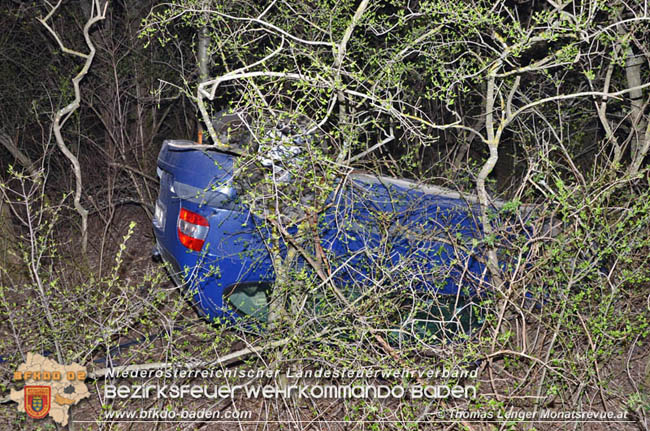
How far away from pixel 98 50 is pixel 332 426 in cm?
570

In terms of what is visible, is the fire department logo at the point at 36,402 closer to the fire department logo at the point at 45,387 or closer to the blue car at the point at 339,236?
the fire department logo at the point at 45,387

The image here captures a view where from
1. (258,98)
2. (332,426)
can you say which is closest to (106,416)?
(332,426)

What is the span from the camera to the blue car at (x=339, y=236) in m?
3.81

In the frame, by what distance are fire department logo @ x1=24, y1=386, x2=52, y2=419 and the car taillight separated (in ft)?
4.45

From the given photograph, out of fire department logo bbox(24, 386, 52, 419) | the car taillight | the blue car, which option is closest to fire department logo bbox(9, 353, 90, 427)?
fire department logo bbox(24, 386, 52, 419)

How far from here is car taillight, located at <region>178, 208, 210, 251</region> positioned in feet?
14.5

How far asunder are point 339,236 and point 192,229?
1.15m

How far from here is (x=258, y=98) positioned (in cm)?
360

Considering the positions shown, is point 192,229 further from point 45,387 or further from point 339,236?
point 45,387

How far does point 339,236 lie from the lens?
411 cm

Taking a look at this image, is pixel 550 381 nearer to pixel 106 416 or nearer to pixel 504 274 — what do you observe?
pixel 504 274

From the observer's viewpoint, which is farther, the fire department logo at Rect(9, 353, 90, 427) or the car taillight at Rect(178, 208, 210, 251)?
the car taillight at Rect(178, 208, 210, 251)

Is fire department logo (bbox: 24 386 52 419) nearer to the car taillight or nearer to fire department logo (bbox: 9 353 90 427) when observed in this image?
fire department logo (bbox: 9 353 90 427)

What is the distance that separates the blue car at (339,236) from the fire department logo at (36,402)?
1.08 metres
